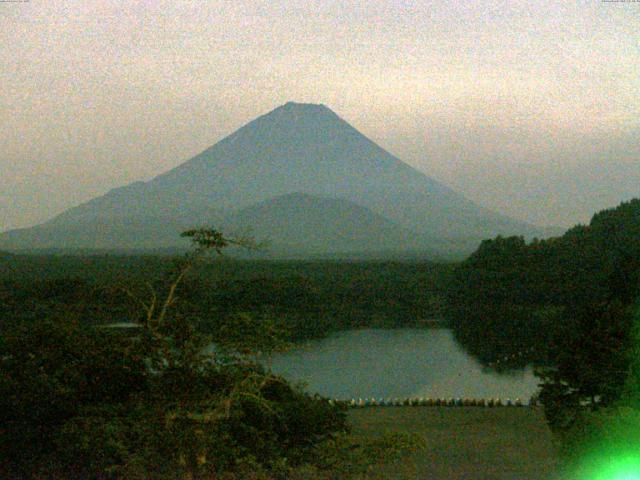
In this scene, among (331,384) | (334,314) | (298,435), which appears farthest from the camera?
(334,314)

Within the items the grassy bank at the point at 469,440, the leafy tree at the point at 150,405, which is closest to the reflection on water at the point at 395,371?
the grassy bank at the point at 469,440

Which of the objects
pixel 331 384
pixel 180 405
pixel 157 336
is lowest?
pixel 331 384

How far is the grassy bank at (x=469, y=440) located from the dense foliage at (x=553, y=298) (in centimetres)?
63

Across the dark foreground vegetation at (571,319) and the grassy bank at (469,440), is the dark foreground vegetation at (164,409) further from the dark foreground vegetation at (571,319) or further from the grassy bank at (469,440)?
the dark foreground vegetation at (571,319)

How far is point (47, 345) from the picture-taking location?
7.02 m

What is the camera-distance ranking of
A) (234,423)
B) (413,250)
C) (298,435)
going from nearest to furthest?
1. (234,423)
2. (298,435)
3. (413,250)

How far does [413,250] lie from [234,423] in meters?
78.5

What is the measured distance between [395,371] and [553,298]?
439 inches

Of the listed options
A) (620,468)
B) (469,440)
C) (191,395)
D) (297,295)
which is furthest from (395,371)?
(191,395)

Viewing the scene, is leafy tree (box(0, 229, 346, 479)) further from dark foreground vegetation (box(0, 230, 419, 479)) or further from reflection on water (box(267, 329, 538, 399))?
reflection on water (box(267, 329, 538, 399))

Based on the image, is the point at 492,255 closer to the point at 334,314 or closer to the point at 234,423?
the point at 334,314

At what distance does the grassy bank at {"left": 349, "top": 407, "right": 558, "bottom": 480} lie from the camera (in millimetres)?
7801

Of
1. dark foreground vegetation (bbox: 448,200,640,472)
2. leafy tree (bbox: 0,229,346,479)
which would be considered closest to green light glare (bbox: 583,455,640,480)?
dark foreground vegetation (bbox: 448,200,640,472)

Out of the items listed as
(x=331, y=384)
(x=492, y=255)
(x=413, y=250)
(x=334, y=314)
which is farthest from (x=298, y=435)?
(x=413, y=250)
